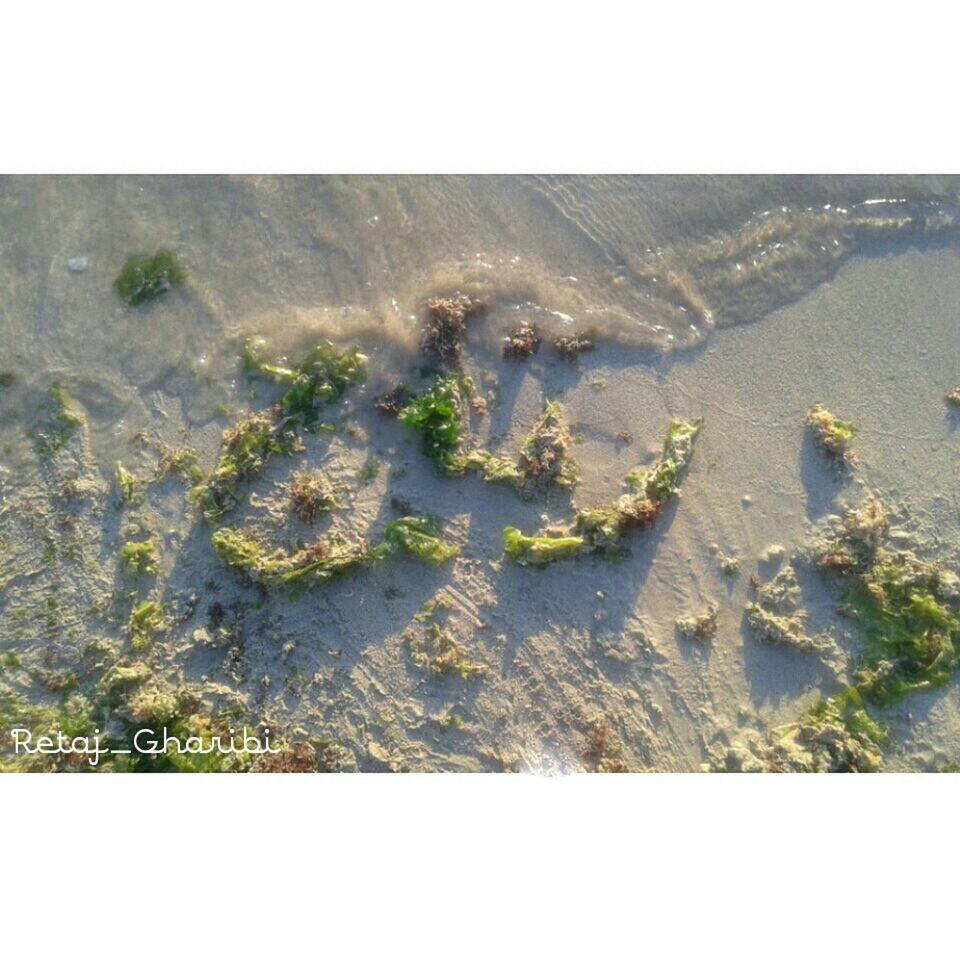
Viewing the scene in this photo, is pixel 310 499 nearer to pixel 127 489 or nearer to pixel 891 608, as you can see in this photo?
pixel 127 489

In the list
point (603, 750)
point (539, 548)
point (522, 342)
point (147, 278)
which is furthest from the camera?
point (147, 278)

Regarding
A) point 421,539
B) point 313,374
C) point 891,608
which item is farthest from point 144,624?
point 891,608

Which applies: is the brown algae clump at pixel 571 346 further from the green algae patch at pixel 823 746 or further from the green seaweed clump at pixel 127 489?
the green seaweed clump at pixel 127 489

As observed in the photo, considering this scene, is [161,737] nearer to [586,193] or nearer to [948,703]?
[586,193]

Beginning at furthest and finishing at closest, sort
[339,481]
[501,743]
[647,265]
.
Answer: [647,265] → [339,481] → [501,743]

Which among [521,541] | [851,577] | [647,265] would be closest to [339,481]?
[521,541]

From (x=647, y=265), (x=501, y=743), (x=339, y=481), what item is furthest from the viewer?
(x=647, y=265)

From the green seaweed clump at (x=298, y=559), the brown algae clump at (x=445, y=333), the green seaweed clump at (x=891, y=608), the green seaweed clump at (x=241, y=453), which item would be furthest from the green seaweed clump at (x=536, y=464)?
the green seaweed clump at (x=891, y=608)
